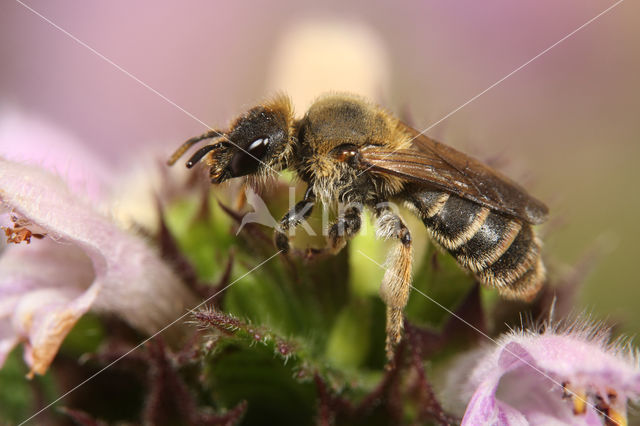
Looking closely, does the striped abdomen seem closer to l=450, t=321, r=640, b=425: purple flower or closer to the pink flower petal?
l=450, t=321, r=640, b=425: purple flower

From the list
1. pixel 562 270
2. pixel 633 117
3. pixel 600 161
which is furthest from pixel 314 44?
pixel 633 117

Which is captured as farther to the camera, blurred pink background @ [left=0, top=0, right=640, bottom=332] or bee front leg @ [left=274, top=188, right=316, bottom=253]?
blurred pink background @ [left=0, top=0, right=640, bottom=332]

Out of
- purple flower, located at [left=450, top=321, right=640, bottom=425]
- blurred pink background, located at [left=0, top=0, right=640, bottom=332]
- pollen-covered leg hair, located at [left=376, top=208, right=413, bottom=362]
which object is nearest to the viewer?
purple flower, located at [left=450, top=321, right=640, bottom=425]

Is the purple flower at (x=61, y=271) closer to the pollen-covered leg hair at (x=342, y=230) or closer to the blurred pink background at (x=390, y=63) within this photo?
the pollen-covered leg hair at (x=342, y=230)

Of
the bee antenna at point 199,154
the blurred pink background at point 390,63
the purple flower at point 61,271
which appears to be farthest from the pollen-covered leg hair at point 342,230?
the blurred pink background at point 390,63

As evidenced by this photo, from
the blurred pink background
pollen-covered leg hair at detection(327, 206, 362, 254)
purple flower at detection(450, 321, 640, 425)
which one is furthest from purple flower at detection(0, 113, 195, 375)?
the blurred pink background

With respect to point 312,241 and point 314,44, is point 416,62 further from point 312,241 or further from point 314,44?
point 312,241

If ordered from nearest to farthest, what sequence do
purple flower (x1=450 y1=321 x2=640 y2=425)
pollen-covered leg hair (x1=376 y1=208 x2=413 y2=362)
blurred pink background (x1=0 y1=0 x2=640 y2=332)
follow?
1. purple flower (x1=450 y1=321 x2=640 y2=425)
2. pollen-covered leg hair (x1=376 y1=208 x2=413 y2=362)
3. blurred pink background (x1=0 y1=0 x2=640 y2=332)
